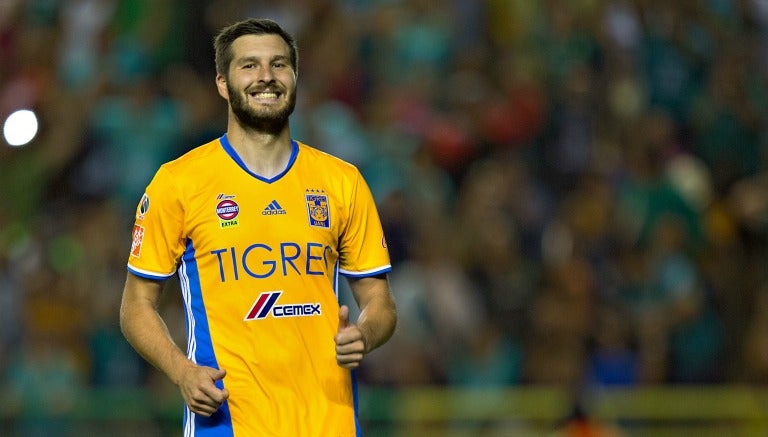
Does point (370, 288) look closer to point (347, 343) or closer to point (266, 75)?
point (347, 343)

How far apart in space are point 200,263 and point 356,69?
23.3 feet

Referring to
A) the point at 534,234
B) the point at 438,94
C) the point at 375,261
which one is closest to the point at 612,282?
the point at 534,234

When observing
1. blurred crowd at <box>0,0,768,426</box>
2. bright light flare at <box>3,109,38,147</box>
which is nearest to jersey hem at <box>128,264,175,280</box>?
bright light flare at <box>3,109,38,147</box>

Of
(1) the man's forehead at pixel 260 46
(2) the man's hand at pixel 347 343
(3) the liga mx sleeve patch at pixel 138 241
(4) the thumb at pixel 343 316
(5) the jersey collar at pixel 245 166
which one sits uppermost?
(1) the man's forehead at pixel 260 46

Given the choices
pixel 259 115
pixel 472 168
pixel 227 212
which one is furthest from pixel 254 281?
pixel 472 168

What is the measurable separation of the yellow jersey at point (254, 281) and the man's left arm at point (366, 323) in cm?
15

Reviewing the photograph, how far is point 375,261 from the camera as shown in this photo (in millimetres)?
4984

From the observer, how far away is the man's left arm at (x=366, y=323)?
14.5 feet

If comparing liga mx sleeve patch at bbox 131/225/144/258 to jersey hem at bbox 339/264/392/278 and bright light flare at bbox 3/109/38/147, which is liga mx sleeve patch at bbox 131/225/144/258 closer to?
jersey hem at bbox 339/264/392/278

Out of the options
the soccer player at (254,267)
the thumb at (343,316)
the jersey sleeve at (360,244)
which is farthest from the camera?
the jersey sleeve at (360,244)

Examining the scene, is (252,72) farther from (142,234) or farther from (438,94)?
(438,94)

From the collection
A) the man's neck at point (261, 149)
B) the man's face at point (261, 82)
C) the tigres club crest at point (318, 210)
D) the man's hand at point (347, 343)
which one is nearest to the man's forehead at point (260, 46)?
the man's face at point (261, 82)

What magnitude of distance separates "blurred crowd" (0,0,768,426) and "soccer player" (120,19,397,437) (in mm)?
5401

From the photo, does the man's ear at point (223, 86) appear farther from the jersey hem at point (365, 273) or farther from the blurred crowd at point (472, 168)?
the blurred crowd at point (472, 168)
